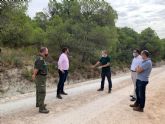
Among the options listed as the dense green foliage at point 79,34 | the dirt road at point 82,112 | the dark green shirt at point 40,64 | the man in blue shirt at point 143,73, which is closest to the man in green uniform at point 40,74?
the dark green shirt at point 40,64

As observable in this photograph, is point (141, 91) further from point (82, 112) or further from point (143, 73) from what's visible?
point (82, 112)

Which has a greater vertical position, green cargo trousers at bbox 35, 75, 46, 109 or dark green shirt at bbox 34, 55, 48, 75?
dark green shirt at bbox 34, 55, 48, 75

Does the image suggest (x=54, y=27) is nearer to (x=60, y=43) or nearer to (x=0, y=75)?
(x=60, y=43)

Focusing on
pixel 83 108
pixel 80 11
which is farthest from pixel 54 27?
pixel 83 108

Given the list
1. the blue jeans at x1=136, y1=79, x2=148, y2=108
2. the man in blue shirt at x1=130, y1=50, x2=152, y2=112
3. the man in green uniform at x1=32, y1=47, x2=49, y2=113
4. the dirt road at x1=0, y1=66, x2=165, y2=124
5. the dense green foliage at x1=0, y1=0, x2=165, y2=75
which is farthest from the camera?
the dense green foliage at x1=0, y1=0, x2=165, y2=75

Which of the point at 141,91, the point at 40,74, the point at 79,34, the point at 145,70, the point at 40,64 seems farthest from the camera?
the point at 79,34

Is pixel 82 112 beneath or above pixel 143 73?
beneath

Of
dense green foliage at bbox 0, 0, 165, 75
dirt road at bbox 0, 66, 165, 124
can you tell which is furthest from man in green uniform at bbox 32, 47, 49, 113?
dense green foliage at bbox 0, 0, 165, 75

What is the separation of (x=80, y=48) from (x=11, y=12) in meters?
14.8

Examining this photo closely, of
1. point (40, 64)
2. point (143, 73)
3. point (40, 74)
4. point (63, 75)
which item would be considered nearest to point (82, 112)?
point (40, 74)

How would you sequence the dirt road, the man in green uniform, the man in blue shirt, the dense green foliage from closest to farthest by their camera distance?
the dirt road
the man in green uniform
the man in blue shirt
the dense green foliage

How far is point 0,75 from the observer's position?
2261cm

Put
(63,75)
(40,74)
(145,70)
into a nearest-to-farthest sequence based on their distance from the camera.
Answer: (40,74) < (145,70) < (63,75)

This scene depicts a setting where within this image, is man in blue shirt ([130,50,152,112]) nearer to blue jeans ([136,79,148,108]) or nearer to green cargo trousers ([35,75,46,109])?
blue jeans ([136,79,148,108])
